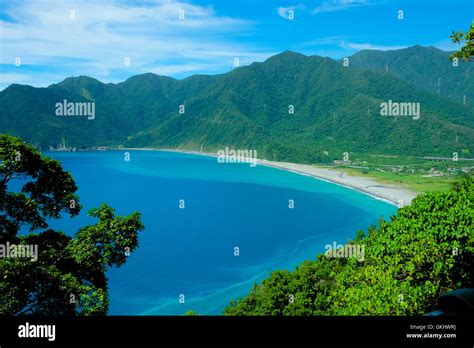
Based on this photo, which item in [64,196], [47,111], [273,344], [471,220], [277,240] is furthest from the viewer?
[47,111]

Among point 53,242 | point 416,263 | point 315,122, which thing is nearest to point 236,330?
point 416,263

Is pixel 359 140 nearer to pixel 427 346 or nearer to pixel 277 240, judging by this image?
pixel 277 240

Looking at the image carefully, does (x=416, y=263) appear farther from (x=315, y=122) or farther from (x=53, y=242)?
(x=315, y=122)

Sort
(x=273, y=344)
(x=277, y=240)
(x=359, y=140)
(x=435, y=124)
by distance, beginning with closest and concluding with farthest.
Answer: (x=273, y=344)
(x=277, y=240)
(x=435, y=124)
(x=359, y=140)

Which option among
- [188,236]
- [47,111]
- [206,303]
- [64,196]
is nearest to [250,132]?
[47,111]

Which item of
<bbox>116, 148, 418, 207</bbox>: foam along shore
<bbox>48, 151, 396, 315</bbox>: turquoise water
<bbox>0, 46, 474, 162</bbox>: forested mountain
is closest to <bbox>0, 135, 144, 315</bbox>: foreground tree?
<bbox>48, 151, 396, 315</bbox>: turquoise water

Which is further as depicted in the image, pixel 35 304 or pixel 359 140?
pixel 359 140
